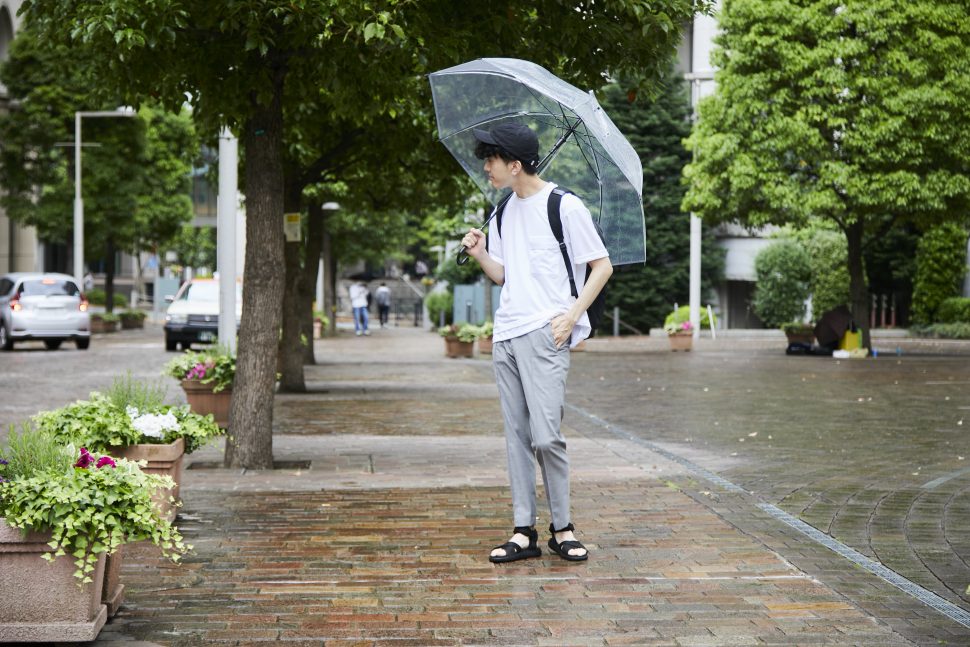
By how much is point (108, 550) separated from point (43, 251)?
6479 centimetres

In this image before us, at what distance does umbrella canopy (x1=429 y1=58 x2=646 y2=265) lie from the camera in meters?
6.46

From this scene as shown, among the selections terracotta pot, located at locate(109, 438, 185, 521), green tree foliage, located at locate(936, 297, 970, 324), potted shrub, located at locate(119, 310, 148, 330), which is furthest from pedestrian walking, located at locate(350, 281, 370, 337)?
terracotta pot, located at locate(109, 438, 185, 521)

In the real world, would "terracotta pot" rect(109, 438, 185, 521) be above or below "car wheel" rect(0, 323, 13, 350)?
above

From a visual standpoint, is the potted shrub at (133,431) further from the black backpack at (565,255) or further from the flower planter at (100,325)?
the flower planter at (100,325)

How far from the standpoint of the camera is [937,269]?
128 ft

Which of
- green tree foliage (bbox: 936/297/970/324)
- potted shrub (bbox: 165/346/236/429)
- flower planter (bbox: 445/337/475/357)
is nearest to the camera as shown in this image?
potted shrub (bbox: 165/346/236/429)

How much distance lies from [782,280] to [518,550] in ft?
122

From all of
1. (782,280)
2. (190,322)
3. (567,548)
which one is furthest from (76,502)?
(782,280)

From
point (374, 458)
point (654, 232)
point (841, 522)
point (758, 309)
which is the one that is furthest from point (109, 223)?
point (841, 522)

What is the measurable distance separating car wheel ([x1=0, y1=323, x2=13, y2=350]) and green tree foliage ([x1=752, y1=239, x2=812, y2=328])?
22.7m

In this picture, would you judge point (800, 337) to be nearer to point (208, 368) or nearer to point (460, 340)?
point (460, 340)

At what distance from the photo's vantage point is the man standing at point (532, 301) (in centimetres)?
605

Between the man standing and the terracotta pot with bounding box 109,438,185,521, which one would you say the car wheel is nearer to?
the terracotta pot with bounding box 109,438,185,521

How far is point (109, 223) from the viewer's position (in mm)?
44750
